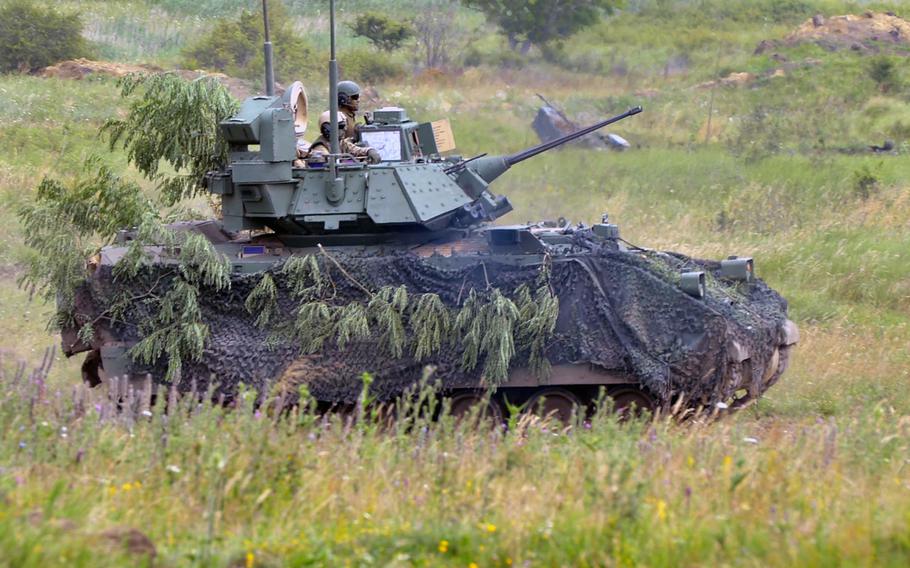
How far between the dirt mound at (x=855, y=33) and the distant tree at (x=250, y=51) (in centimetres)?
1046

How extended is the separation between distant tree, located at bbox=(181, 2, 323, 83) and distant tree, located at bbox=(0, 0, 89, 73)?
2500 millimetres

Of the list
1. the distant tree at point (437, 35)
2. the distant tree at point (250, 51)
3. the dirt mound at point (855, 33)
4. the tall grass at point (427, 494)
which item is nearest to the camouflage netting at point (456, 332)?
the tall grass at point (427, 494)

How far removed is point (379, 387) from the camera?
8.82m

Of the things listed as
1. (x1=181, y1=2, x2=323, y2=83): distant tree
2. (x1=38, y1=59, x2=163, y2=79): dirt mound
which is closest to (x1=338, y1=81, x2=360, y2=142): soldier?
(x1=181, y1=2, x2=323, y2=83): distant tree

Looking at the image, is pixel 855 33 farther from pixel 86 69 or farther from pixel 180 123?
pixel 180 123

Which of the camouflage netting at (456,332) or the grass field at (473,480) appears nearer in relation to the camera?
the grass field at (473,480)

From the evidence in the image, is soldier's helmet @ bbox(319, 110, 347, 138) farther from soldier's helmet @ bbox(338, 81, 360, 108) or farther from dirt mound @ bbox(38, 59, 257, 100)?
dirt mound @ bbox(38, 59, 257, 100)

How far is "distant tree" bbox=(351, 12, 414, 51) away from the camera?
89.0 ft

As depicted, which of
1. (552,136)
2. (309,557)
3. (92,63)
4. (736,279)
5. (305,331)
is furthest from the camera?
(92,63)

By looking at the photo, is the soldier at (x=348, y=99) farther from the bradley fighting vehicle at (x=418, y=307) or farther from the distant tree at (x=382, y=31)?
the distant tree at (x=382, y=31)

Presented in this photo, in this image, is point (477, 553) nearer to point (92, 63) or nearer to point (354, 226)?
point (354, 226)

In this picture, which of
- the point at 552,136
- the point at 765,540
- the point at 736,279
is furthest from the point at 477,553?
the point at 552,136

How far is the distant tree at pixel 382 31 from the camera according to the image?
89.0ft

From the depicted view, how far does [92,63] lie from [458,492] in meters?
21.9
